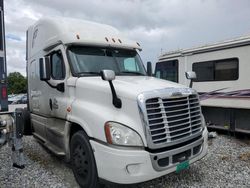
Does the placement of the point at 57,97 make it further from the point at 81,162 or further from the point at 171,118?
the point at 171,118

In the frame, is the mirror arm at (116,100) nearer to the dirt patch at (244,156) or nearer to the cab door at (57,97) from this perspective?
the cab door at (57,97)

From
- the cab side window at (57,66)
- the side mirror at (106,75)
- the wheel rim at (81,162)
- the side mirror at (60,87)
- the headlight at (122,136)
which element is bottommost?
the wheel rim at (81,162)

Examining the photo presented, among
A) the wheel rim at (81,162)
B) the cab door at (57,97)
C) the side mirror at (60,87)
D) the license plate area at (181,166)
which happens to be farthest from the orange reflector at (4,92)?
the license plate area at (181,166)

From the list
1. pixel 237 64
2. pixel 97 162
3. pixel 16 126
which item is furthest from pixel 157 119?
pixel 237 64

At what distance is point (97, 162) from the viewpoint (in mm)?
3684

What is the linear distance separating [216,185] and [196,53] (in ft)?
17.9

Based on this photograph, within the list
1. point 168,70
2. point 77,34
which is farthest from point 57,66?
point 168,70

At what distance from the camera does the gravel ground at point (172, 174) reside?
4480 mm

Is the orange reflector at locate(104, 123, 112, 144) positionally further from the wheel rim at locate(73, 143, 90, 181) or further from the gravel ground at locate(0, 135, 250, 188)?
the gravel ground at locate(0, 135, 250, 188)

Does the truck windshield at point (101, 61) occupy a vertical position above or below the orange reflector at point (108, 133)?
above

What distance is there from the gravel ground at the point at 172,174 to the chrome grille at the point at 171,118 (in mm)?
993

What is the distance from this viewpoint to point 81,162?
4.10m

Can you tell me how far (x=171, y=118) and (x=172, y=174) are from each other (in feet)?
4.90

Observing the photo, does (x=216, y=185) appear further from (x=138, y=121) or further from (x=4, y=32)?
(x=4, y=32)
